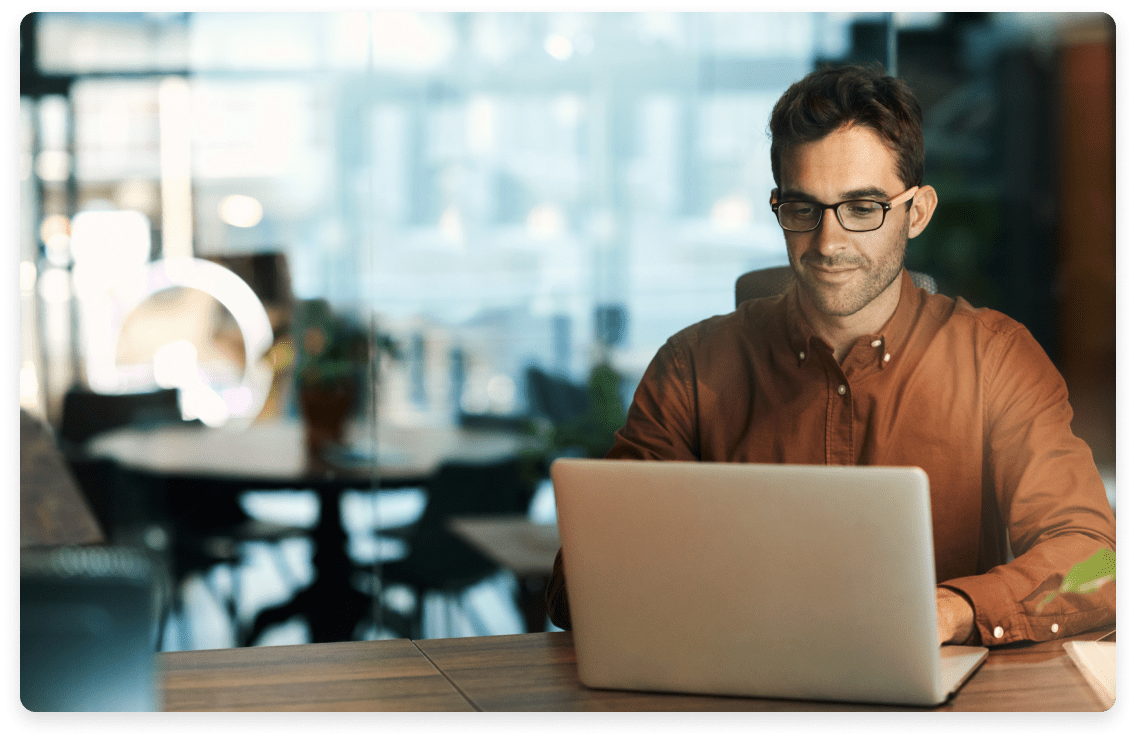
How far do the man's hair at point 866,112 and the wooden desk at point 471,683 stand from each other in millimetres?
1058

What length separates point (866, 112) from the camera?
2260mm

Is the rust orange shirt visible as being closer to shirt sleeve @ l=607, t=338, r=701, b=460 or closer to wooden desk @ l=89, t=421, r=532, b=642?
shirt sleeve @ l=607, t=338, r=701, b=460

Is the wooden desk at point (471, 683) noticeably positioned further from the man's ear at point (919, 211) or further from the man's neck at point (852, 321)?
the man's ear at point (919, 211)

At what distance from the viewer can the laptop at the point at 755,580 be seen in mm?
1347

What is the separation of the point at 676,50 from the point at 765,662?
2992mm

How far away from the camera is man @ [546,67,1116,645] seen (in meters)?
2.15

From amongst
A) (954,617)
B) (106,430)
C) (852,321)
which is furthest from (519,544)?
(954,617)

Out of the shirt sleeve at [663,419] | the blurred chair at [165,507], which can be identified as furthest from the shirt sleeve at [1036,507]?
the blurred chair at [165,507]

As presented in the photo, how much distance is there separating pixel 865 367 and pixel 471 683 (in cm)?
110

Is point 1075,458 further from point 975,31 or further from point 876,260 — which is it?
point 975,31

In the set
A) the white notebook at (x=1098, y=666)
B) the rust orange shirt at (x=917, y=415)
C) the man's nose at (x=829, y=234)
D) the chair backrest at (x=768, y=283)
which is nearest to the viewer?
the white notebook at (x=1098, y=666)

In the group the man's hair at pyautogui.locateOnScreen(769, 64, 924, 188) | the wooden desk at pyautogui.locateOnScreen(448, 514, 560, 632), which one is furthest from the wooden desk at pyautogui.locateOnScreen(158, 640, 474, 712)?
the wooden desk at pyautogui.locateOnScreen(448, 514, 560, 632)

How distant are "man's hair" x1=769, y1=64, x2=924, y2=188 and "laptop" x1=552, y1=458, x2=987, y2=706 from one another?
3.56ft

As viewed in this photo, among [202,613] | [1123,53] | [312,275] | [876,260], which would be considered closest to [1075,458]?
[876,260]
